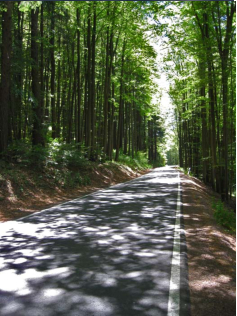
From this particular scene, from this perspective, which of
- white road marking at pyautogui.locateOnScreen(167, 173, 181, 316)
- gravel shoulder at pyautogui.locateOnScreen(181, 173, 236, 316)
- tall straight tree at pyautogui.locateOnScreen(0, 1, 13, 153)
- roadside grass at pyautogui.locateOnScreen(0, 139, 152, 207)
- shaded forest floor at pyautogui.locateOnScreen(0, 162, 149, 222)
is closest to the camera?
white road marking at pyautogui.locateOnScreen(167, 173, 181, 316)

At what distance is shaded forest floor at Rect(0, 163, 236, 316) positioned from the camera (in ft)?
14.5

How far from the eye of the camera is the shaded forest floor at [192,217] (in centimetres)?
441

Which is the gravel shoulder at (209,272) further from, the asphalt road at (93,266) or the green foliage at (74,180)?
the green foliage at (74,180)

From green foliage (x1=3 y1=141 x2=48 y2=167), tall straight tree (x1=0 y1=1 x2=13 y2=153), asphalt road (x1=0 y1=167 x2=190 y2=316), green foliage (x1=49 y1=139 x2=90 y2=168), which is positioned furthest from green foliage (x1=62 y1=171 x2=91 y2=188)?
asphalt road (x1=0 y1=167 x2=190 y2=316)

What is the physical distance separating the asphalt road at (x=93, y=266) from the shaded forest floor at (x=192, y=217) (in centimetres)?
25

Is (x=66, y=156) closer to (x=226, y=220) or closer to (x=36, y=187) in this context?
(x=36, y=187)

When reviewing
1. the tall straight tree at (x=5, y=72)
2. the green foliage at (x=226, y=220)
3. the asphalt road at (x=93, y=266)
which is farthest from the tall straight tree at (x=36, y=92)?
the green foliage at (x=226, y=220)

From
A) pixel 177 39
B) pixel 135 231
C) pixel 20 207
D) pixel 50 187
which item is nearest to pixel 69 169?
pixel 50 187

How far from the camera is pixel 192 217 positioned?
9.68m

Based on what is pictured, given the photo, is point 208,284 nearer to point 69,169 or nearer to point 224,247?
point 224,247

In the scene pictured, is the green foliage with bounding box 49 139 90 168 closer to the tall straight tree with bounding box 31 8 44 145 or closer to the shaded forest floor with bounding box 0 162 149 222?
the shaded forest floor with bounding box 0 162 149 222

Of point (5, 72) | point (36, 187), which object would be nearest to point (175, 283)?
point (36, 187)

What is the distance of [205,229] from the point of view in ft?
27.0

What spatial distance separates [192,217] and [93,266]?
5.19m
